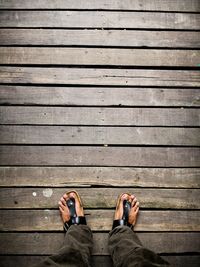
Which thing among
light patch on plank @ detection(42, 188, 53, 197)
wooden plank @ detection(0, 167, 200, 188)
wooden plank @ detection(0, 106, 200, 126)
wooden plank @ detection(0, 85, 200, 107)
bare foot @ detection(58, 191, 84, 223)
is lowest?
bare foot @ detection(58, 191, 84, 223)

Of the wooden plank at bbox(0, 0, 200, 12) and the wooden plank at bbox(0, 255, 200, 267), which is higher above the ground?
the wooden plank at bbox(0, 0, 200, 12)

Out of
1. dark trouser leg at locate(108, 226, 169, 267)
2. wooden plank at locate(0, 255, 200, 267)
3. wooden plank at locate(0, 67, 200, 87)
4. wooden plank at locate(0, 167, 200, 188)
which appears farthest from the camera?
wooden plank at locate(0, 67, 200, 87)

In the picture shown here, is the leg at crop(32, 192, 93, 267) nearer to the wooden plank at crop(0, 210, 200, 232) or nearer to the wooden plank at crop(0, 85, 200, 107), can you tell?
the wooden plank at crop(0, 210, 200, 232)

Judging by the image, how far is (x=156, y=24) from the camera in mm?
2230

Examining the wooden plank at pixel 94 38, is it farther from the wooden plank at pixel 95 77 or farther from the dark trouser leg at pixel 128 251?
the dark trouser leg at pixel 128 251

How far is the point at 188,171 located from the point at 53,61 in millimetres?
1263

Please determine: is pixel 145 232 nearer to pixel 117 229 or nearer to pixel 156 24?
pixel 117 229

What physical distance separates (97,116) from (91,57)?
452 millimetres

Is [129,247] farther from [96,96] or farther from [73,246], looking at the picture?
[96,96]

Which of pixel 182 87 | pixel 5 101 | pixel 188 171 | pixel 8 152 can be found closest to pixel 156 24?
pixel 182 87

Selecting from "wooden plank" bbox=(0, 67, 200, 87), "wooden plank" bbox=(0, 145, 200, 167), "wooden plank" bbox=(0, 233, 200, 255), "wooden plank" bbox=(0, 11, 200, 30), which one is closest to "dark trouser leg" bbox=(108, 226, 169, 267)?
"wooden plank" bbox=(0, 233, 200, 255)

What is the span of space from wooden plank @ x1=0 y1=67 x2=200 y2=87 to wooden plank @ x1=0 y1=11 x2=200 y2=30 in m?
0.35

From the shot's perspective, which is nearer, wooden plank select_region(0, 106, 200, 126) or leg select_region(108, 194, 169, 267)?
leg select_region(108, 194, 169, 267)

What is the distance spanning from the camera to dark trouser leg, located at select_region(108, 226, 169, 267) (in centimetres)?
159
